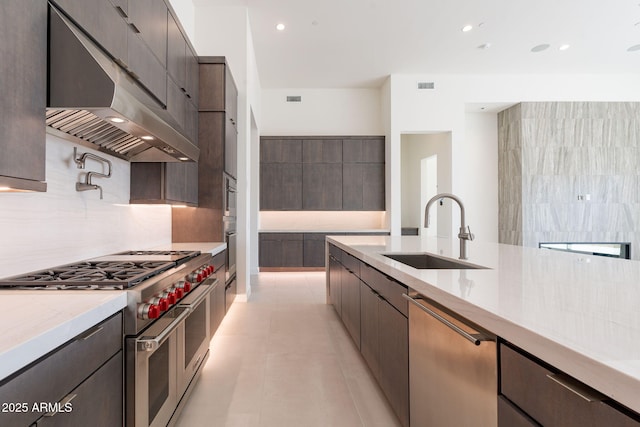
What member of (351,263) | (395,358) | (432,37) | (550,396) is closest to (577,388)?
(550,396)

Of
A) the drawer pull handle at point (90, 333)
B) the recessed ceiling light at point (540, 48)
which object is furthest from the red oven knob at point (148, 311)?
the recessed ceiling light at point (540, 48)

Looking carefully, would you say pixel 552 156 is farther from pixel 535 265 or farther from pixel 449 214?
pixel 535 265

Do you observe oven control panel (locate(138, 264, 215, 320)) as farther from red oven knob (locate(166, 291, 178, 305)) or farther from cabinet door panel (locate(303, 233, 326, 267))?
cabinet door panel (locate(303, 233, 326, 267))

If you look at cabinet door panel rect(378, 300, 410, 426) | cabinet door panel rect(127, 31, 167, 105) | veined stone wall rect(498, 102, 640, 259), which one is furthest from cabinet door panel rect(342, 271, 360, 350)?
veined stone wall rect(498, 102, 640, 259)

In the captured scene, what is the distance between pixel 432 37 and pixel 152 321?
19.2 feet

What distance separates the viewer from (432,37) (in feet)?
18.0

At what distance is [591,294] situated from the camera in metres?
1.02

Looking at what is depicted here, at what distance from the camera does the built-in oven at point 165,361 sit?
1259 mm

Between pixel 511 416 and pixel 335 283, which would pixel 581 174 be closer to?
pixel 335 283

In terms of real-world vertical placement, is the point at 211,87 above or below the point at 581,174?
above

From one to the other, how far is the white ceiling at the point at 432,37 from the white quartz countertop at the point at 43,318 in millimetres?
4549

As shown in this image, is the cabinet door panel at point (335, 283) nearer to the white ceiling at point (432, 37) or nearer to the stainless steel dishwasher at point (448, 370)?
the stainless steel dishwasher at point (448, 370)

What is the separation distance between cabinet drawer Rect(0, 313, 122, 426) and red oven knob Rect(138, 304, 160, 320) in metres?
0.10

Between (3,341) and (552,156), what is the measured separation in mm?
8178
